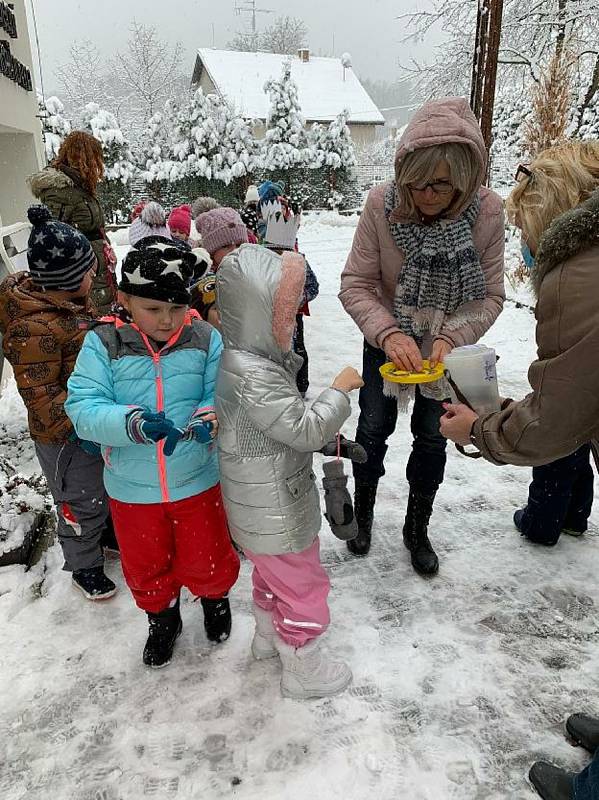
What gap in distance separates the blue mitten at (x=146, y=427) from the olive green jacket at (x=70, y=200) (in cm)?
315

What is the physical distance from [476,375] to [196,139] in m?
21.3

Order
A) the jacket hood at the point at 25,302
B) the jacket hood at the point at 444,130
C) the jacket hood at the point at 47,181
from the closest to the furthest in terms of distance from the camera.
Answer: the jacket hood at the point at 444,130, the jacket hood at the point at 25,302, the jacket hood at the point at 47,181

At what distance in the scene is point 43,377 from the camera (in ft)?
7.98

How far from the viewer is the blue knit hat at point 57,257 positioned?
7.84 feet

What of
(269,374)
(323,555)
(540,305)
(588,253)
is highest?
(588,253)

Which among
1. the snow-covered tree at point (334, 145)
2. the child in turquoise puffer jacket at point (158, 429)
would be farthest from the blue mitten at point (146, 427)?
the snow-covered tree at point (334, 145)

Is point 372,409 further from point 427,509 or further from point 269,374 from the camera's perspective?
point 269,374

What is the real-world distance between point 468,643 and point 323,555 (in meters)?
0.89

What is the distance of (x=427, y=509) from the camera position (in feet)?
9.59

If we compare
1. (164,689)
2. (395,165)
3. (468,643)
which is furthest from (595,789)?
(395,165)

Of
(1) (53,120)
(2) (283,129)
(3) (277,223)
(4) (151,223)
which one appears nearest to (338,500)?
(3) (277,223)

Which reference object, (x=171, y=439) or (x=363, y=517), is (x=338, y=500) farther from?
(x=363, y=517)

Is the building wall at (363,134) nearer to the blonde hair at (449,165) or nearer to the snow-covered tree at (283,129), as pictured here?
the snow-covered tree at (283,129)

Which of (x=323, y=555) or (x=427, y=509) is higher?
(x=427, y=509)
